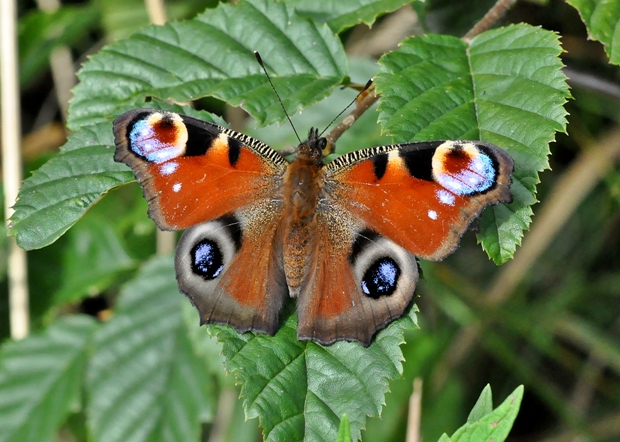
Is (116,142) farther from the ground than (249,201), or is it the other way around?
(116,142)

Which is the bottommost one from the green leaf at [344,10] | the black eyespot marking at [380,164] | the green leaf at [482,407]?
the green leaf at [482,407]

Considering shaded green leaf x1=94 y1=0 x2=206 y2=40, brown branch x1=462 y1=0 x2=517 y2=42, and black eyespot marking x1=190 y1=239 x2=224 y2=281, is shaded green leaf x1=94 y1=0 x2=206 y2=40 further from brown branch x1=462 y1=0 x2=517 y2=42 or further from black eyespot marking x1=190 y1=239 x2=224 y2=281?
black eyespot marking x1=190 y1=239 x2=224 y2=281

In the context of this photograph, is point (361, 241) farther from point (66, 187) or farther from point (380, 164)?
point (66, 187)

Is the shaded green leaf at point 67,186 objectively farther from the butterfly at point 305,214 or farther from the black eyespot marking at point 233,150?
the black eyespot marking at point 233,150

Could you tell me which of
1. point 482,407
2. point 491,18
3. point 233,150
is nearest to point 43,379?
point 233,150

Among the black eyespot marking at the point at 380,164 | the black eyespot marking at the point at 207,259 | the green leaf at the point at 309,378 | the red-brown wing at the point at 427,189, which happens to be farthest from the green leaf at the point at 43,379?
the black eyespot marking at the point at 380,164

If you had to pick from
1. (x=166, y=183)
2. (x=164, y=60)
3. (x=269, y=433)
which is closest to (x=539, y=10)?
(x=164, y=60)

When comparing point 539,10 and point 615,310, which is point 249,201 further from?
point 615,310
